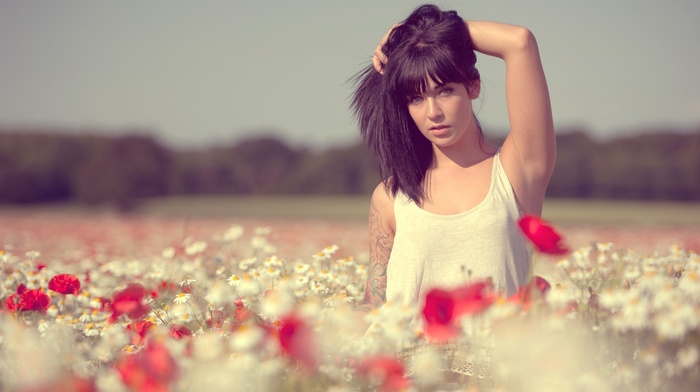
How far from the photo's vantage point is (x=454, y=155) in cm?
316

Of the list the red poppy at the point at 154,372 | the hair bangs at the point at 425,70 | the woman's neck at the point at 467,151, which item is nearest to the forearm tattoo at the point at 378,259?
the woman's neck at the point at 467,151

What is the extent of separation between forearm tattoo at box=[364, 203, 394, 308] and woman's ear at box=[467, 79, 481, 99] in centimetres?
68

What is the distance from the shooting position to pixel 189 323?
3.21 metres

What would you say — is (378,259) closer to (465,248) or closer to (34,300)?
(465,248)

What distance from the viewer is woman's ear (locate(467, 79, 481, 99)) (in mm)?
3048

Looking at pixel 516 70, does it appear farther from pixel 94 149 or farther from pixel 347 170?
pixel 94 149

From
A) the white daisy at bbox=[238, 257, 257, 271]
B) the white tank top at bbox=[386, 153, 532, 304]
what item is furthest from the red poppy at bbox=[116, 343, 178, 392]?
the white daisy at bbox=[238, 257, 257, 271]

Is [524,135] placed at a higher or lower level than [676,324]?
higher

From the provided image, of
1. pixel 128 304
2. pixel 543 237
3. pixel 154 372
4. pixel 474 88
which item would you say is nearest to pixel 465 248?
pixel 474 88

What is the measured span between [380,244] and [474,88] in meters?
0.81

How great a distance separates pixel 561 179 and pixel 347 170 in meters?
9.86

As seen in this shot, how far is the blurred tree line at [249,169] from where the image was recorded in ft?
94.9

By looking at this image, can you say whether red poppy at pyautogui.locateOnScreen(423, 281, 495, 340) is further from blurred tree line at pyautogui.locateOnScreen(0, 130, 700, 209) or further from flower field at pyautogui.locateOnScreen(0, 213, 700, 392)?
blurred tree line at pyautogui.locateOnScreen(0, 130, 700, 209)

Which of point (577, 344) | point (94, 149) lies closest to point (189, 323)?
point (577, 344)
